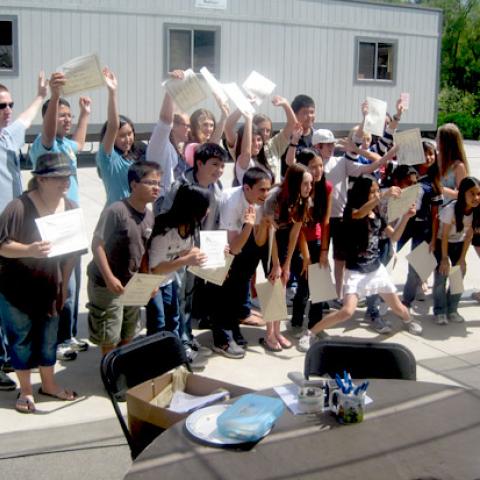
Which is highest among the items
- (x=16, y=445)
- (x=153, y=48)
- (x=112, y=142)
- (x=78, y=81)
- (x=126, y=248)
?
(x=153, y=48)

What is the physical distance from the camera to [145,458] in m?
2.50

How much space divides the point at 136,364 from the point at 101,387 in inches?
63.3

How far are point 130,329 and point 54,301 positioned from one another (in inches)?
28.0

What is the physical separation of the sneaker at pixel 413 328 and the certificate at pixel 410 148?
4.47 feet

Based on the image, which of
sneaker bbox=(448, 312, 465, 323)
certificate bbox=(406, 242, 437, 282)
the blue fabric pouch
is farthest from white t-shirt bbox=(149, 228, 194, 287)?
sneaker bbox=(448, 312, 465, 323)

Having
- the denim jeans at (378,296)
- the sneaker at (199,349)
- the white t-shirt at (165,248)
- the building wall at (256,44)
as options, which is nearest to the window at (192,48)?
the building wall at (256,44)

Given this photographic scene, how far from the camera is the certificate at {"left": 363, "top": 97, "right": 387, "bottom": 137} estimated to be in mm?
6406

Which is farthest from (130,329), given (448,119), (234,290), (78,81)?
(448,119)

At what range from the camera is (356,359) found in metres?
3.60

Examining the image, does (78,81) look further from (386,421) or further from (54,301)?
(386,421)

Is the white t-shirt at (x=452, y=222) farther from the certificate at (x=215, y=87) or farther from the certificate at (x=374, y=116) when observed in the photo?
the certificate at (x=215, y=87)

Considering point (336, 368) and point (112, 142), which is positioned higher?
point (112, 142)

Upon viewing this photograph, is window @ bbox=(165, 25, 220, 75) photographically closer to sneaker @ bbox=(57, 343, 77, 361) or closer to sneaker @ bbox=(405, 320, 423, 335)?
sneaker @ bbox=(405, 320, 423, 335)

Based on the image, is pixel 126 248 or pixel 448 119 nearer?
pixel 126 248
